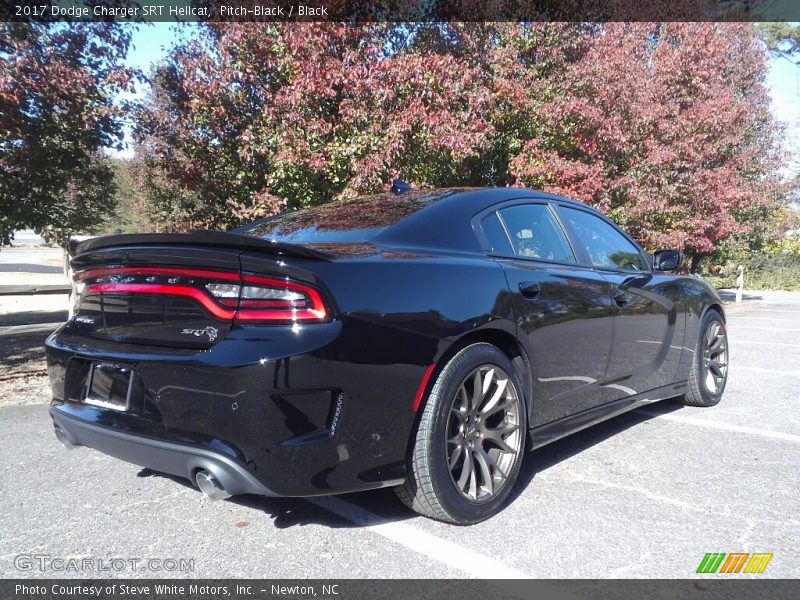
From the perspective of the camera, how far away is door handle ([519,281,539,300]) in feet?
10.2

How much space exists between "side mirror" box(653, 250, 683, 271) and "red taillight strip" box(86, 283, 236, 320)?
340 centimetres

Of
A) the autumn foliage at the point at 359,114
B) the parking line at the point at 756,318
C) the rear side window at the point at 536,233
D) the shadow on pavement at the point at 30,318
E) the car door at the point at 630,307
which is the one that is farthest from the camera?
the parking line at the point at 756,318

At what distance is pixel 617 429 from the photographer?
4371 millimetres

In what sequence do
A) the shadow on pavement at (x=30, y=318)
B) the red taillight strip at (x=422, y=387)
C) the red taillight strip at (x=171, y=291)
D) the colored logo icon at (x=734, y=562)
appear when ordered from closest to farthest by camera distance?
1. the red taillight strip at (x=171, y=291)
2. the colored logo icon at (x=734, y=562)
3. the red taillight strip at (x=422, y=387)
4. the shadow on pavement at (x=30, y=318)

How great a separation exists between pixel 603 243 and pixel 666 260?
0.75 meters

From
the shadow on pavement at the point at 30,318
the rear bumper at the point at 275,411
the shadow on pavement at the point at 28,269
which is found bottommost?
the shadow on pavement at the point at 28,269

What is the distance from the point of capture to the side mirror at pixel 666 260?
462cm

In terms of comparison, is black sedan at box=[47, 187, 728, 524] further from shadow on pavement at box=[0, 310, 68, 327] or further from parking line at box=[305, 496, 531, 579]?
shadow on pavement at box=[0, 310, 68, 327]

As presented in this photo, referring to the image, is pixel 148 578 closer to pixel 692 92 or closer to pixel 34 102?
pixel 34 102

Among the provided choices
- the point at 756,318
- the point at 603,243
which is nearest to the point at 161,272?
the point at 603,243

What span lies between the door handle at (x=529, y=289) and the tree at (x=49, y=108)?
4.61 meters

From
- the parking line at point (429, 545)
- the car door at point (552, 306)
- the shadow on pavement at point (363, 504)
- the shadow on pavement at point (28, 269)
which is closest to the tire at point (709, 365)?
the shadow on pavement at point (363, 504)

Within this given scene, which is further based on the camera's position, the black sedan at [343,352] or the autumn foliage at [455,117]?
the autumn foliage at [455,117]

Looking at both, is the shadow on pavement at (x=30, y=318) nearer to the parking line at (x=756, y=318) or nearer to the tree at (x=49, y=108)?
the tree at (x=49, y=108)
